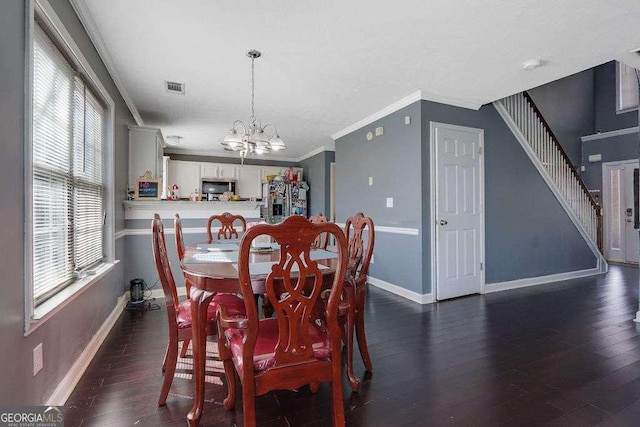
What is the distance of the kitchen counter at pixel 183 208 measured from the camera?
371cm

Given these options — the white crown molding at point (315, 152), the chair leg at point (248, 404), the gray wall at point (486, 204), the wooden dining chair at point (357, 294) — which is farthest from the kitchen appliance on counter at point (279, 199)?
the chair leg at point (248, 404)

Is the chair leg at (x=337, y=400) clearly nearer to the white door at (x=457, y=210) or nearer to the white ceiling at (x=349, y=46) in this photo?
the white ceiling at (x=349, y=46)

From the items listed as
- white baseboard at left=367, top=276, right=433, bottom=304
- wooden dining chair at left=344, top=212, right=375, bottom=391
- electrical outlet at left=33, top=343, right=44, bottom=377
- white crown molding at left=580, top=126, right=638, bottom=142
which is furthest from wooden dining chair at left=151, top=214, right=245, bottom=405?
white crown molding at left=580, top=126, right=638, bottom=142

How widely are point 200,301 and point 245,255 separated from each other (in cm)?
50

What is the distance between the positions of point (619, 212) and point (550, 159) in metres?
2.71

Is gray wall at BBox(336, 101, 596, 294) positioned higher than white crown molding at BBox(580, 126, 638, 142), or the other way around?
white crown molding at BBox(580, 126, 638, 142)

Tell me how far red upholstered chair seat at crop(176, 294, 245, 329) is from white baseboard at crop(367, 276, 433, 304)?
91.5 inches

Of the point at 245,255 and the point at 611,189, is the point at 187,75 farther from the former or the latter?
the point at 611,189

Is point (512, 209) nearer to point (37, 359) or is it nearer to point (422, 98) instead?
point (422, 98)

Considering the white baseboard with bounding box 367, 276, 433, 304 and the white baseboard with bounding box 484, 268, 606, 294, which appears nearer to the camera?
the white baseboard with bounding box 367, 276, 433, 304

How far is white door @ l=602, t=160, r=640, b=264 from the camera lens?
5879mm

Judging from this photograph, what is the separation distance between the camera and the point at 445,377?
78.4 inches

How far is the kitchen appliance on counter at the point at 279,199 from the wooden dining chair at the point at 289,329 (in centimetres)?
569

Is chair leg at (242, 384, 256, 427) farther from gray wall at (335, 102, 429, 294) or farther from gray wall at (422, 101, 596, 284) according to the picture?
gray wall at (422, 101, 596, 284)
